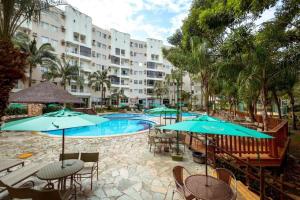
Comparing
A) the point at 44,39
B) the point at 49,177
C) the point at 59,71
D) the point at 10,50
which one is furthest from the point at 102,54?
the point at 49,177

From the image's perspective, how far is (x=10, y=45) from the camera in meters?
4.44

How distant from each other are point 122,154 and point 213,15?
Result: 8930mm

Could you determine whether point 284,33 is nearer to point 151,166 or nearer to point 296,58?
point 296,58

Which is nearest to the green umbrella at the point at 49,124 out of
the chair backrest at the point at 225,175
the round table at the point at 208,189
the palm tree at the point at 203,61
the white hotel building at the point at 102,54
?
the round table at the point at 208,189

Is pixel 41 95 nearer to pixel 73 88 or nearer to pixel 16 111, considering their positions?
pixel 16 111

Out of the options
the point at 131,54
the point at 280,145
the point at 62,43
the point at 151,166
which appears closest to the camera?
the point at 151,166

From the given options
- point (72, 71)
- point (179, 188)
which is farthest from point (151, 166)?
point (72, 71)

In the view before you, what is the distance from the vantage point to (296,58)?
909 cm

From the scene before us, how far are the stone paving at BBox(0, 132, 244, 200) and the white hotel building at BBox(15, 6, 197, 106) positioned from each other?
2218cm

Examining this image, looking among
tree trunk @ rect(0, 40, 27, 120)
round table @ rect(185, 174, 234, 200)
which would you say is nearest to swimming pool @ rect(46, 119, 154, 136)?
round table @ rect(185, 174, 234, 200)

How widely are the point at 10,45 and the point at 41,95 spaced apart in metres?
5.05

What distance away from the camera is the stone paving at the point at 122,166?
480cm

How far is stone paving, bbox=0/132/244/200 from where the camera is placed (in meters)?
4.80

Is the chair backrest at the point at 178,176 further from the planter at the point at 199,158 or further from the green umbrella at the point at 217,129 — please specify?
the planter at the point at 199,158
